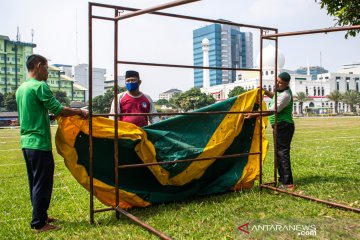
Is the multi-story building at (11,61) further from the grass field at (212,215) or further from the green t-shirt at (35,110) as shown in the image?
the green t-shirt at (35,110)

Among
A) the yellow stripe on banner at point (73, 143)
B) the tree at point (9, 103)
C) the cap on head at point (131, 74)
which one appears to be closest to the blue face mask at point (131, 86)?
the cap on head at point (131, 74)

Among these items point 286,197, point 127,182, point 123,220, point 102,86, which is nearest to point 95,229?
point 123,220

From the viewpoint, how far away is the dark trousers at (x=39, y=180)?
358 centimetres

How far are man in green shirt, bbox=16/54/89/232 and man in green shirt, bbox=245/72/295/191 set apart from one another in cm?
295

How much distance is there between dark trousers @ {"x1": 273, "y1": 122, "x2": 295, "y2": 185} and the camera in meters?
5.30

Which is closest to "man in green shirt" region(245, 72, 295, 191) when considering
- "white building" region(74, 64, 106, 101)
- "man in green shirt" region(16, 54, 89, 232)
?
"man in green shirt" region(16, 54, 89, 232)

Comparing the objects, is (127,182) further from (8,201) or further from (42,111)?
(8,201)

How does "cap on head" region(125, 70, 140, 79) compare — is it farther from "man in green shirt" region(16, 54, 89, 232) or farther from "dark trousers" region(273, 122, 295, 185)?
"dark trousers" region(273, 122, 295, 185)

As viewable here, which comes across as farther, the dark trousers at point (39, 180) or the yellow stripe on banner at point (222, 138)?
the yellow stripe on banner at point (222, 138)

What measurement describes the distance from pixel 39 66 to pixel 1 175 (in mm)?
4530

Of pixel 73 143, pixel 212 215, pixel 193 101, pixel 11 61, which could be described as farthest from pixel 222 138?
pixel 11 61

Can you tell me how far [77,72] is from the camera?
128 m

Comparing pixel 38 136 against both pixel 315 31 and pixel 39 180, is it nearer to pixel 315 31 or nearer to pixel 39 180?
pixel 39 180

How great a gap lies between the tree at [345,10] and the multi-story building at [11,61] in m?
85.6
